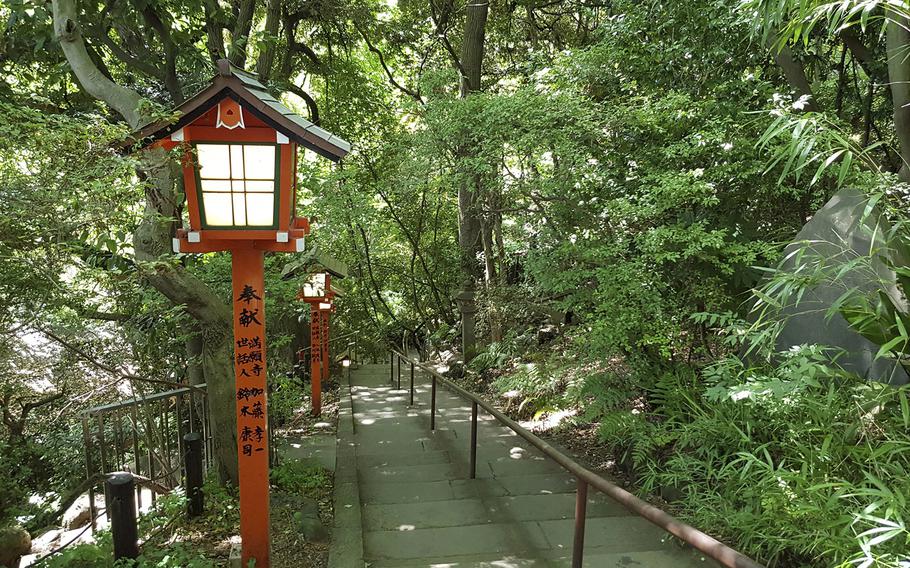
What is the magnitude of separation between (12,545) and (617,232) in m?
6.55

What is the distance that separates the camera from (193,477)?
15.4ft

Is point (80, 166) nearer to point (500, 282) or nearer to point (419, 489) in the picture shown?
point (419, 489)

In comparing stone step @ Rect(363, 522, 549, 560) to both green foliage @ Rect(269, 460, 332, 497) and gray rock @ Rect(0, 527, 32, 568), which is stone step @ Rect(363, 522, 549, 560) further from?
gray rock @ Rect(0, 527, 32, 568)

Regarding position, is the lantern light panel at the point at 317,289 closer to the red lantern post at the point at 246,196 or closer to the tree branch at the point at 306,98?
the tree branch at the point at 306,98

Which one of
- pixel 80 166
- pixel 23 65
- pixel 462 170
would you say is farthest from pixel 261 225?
pixel 23 65

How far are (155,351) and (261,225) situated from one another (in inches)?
188

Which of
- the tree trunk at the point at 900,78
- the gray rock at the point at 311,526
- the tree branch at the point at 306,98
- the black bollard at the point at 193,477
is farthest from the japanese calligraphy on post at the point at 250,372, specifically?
the tree branch at the point at 306,98

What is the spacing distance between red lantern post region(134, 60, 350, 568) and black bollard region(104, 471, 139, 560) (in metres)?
0.64

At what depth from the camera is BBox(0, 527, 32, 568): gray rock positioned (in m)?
5.05

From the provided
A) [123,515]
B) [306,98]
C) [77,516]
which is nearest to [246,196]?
[123,515]

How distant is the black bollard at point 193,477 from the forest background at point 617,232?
435 millimetres

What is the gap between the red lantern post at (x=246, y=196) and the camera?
11.2 ft

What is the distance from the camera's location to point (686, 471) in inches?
165

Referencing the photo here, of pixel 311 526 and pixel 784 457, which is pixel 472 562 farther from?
pixel 784 457
